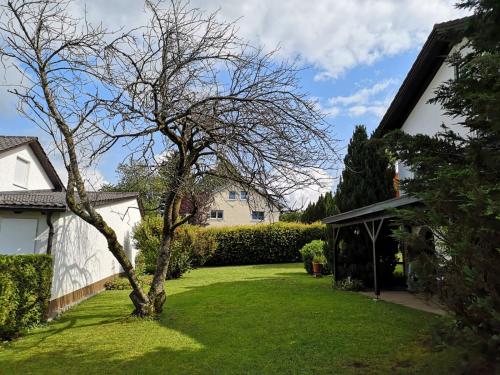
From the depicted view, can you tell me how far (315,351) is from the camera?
19.9ft

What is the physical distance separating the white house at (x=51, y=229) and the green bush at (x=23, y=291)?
158 cm

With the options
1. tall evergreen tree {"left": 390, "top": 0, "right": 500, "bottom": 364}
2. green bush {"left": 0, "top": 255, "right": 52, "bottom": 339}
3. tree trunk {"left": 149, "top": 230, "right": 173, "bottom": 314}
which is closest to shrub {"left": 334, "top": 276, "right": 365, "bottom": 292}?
tree trunk {"left": 149, "top": 230, "right": 173, "bottom": 314}

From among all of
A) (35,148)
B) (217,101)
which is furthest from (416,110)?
(35,148)

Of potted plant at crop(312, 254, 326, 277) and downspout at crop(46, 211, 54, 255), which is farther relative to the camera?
potted plant at crop(312, 254, 326, 277)

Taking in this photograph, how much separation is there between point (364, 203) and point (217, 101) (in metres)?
8.23

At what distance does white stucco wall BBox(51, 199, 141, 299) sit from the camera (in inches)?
414

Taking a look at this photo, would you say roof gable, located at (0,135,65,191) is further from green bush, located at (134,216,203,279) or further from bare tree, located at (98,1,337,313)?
bare tree, located at (98,1,337,313)

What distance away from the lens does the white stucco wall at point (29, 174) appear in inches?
579

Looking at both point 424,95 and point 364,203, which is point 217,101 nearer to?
point 364,203

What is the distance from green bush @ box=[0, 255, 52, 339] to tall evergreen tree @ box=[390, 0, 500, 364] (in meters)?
6.92

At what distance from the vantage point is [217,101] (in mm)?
7254

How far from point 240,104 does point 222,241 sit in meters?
18.2

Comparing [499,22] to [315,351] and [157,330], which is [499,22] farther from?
[157,330]

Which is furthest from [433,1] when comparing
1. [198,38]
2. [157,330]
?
[157,330]
